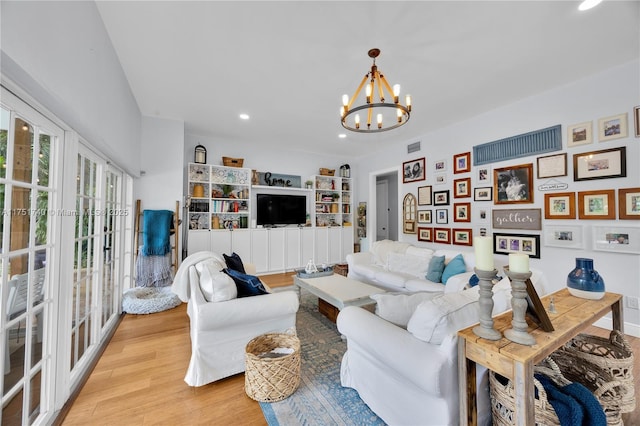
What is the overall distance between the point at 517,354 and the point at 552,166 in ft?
10.5

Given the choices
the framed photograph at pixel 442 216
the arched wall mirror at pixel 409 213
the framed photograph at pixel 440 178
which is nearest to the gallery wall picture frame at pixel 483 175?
the framed photograph at pixel 440 178

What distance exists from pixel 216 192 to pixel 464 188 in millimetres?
4455

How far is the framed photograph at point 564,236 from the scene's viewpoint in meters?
2.90

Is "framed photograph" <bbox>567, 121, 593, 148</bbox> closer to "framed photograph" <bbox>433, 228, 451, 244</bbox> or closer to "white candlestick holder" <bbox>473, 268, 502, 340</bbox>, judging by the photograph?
"framed photograph" <bbox>433, 228, 451, 244</bbox>

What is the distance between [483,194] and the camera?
3.84 m

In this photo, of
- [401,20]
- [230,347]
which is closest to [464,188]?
[401,20]

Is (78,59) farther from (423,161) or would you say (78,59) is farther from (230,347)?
(423,161)

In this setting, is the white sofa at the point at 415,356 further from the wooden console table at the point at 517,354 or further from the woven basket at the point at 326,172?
the woven basket at the point at 326,172

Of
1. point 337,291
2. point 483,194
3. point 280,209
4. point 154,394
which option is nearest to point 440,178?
point 483,194

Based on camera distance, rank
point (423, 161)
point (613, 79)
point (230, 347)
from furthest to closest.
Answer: point (423, 161), point (613, 79), point (230, 347)

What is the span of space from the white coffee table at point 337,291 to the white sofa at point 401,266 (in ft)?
1.90

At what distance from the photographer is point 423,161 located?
4.78 m

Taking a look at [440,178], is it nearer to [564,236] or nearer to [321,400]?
[564,236]

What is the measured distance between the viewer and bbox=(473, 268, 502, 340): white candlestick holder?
112 centimetres
